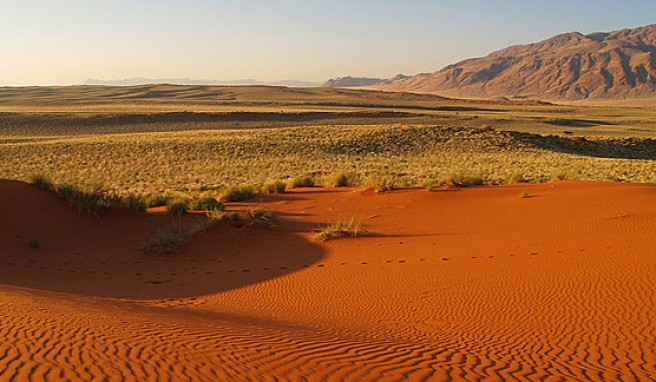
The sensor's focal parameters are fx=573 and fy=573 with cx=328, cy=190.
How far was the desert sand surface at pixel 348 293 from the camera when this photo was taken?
5.61 meters

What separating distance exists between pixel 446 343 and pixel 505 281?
11.7ft

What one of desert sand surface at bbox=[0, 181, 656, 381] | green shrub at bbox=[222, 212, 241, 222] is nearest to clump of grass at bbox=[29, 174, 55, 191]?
desert sand surface at bbox=[0, 181, 656, 381]

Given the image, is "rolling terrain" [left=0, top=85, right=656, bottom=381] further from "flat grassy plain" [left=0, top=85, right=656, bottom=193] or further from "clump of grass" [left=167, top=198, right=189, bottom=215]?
"flat grassy plain" [left=0, top=85, right=656, bottom=193]

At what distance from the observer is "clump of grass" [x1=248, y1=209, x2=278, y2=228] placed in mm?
15477

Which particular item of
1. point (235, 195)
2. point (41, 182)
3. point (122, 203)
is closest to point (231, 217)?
point (122, 203)

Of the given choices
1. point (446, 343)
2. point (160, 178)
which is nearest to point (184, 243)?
point (446, 343)

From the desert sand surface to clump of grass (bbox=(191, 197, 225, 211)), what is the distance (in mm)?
1934

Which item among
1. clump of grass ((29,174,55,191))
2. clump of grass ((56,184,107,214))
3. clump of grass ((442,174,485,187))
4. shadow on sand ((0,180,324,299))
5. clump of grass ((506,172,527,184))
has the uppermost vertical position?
clump of grass ((29,174,55,191))

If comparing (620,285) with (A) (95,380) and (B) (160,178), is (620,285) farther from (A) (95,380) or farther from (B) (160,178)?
(B) (160,178)

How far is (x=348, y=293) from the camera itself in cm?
984

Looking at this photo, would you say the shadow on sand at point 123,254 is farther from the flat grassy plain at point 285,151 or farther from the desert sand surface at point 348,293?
the flat grassy plain at point 285,151

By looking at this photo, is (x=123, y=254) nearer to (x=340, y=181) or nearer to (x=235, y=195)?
(x=235, y=195)

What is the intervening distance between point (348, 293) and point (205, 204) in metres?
9.10

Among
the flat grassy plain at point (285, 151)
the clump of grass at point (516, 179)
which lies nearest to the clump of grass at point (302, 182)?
the flat grassy plain at point (285, 151)
